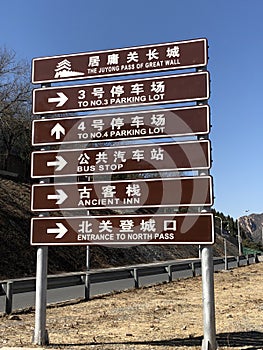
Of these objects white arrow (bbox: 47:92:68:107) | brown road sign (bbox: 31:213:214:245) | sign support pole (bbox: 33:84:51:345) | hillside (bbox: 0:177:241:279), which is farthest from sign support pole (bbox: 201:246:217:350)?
hillside (bbox: 0:177:241:279)

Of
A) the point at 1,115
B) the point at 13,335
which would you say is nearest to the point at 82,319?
the point at 13,335

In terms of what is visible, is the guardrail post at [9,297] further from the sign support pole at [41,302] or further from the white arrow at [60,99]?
the white arrow at [60,99]

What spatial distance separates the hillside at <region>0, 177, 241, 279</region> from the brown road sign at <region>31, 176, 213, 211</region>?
17186 mm

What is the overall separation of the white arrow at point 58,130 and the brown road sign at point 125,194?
2.88ft

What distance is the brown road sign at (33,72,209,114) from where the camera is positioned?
719 centimetres

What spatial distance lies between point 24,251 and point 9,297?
18.1 meters

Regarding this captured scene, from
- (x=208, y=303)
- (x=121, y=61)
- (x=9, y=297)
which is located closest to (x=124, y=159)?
(x=121, y=61)

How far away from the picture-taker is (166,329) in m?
8.15

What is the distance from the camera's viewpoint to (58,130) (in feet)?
25.8

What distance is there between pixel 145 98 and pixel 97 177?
1574 mm

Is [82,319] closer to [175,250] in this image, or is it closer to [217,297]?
[217,297]

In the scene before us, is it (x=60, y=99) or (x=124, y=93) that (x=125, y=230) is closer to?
(x=124, y=93)

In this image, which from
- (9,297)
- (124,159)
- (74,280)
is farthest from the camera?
(74,280)

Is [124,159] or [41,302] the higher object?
[124,159]
